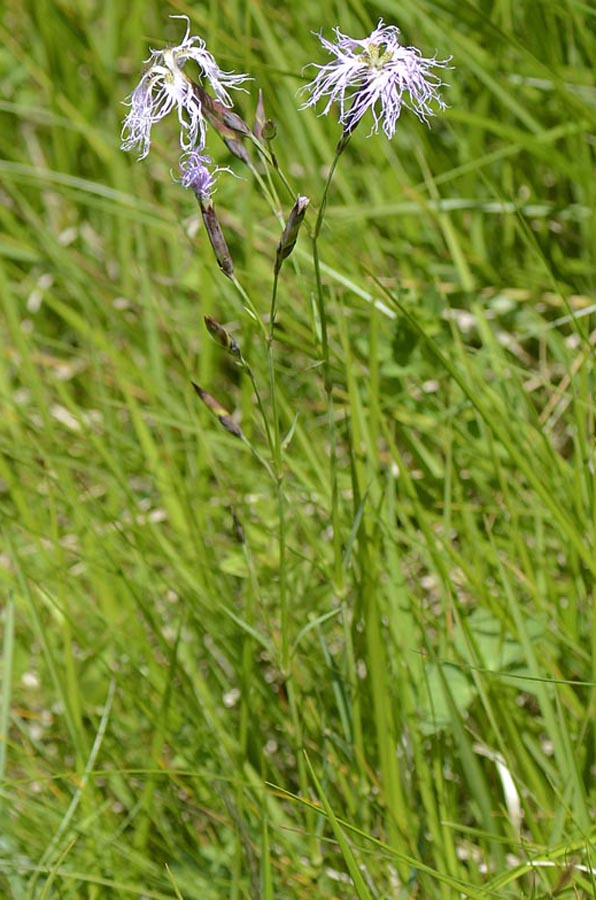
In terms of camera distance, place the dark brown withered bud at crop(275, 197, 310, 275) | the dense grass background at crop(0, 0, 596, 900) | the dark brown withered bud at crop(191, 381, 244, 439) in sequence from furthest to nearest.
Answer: the dense grass background at crop(0, 0, 596, 900) < the dark brown withered bud at crop(191, 381, 244, 439) < the dark brown withered bud at crop(275, 197, 310, 275)

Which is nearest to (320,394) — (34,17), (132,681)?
(132,681)

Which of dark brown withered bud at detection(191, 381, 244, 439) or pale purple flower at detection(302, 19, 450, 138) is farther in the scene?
dark brown withered bud at detection(191, 381, 244, 439)

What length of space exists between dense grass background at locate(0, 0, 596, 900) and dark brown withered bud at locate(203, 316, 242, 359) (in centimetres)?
7

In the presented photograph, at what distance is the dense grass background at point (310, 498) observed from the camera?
57.6 inches

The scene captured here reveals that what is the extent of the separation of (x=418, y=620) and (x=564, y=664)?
262 millimetres

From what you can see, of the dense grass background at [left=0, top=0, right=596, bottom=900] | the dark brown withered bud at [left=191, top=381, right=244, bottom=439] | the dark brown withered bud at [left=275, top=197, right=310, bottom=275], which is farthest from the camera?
the dense grass background at [left=0, top=0, right=596, bottom=900]

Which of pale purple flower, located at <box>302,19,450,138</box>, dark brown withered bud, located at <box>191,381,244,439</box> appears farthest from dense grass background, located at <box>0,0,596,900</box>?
pale purple flower, located at <box>302,19,450,138</box>

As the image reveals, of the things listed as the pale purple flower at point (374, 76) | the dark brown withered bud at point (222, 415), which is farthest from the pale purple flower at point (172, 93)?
the dark brown withered bud at point (222, 415)

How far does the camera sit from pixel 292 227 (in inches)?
44.9

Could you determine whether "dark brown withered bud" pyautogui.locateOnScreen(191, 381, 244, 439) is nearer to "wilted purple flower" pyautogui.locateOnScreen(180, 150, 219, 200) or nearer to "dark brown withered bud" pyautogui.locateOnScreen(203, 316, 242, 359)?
"dark brown withered bud" pyautogui.locateOnScreen(203, 316, 242, 359)

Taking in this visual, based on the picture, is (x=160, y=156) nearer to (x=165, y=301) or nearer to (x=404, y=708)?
(x=165, y=301)

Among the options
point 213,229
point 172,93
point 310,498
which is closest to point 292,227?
point 213,229

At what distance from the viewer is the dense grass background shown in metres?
1.46

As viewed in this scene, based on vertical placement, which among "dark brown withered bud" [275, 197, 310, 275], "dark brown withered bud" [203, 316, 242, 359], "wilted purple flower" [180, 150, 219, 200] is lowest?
"dark brown withered bud" [203, 316, 242, 359]
